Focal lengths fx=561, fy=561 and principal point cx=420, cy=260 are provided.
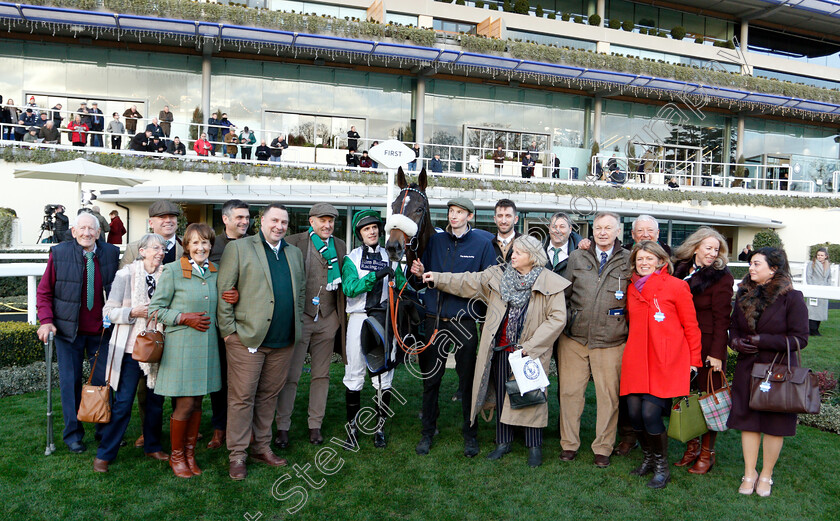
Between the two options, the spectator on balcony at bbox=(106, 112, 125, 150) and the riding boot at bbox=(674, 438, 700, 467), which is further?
the spectator on balcony at bbox=(106, 112, 125, 150)

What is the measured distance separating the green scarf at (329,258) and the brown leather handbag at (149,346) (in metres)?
1.37

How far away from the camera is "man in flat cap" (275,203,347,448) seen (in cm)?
465

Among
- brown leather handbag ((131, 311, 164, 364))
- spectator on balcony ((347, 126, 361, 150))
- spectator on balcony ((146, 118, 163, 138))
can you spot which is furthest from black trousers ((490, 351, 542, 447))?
spectator on balcony ((347, 126, 361, 150))

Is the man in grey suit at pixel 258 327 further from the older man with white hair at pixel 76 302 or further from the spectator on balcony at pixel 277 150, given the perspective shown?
the spectator on balcony at pixel 277 150

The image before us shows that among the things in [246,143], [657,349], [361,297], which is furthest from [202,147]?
[657,349]

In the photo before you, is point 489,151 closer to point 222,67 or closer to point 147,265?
point 222,67

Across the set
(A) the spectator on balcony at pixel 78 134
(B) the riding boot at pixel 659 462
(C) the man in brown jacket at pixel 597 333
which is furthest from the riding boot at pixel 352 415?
(A) the spectator on balcony at pixel 78 134

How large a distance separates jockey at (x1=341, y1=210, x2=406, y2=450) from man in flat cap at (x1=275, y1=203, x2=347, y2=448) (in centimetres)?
14

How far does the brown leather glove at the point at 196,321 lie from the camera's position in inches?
150

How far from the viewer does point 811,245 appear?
23359mm

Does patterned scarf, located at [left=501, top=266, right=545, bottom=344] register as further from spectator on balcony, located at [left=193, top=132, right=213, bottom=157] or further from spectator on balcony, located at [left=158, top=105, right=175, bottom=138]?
spectator on balcony, located at [left=158, top=105, right=175, bottom=138]

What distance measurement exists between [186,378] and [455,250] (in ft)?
7.48

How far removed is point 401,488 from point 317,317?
60.1 inches

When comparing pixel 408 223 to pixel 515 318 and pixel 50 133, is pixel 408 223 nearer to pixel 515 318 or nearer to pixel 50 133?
pixel 515 318
